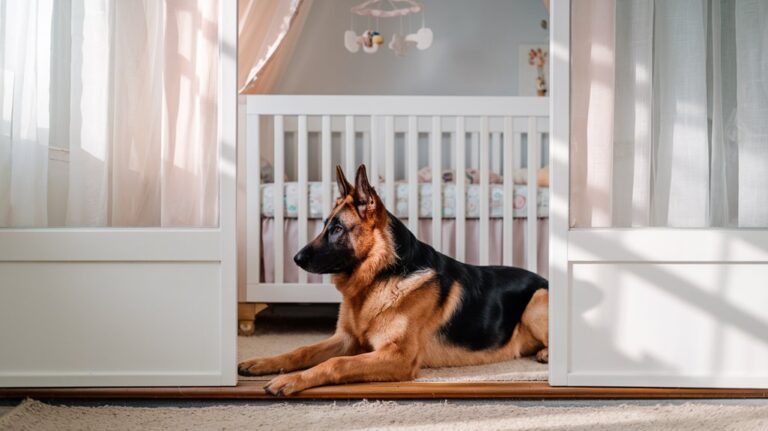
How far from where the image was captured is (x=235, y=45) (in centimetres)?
177

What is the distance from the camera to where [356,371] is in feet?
5.99

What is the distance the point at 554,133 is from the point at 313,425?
99cm

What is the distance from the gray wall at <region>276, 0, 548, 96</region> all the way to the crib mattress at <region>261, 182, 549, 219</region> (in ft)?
5.55

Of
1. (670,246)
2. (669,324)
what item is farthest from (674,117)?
Result: (669,324)

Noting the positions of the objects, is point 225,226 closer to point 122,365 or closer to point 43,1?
point 122,365

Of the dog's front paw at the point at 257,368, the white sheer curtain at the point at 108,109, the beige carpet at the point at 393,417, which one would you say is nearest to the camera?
the beige carpet at the point at 393,417

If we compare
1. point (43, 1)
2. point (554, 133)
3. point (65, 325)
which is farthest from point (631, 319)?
point (43, 1)

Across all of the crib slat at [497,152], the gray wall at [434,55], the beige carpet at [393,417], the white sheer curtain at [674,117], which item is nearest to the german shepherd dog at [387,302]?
the beige carpet at [393,417]

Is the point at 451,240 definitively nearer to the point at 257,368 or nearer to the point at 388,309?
the point at 388,309

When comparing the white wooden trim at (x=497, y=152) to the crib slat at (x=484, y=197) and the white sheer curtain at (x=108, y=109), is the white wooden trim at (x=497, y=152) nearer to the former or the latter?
the crib slat at (x=484, y=197)

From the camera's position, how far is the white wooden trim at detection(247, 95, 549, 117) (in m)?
2.84

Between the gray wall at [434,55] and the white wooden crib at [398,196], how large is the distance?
63.7 inches

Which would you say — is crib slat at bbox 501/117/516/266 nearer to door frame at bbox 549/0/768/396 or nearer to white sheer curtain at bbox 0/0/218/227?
door frame at bbox 549/0/768/396

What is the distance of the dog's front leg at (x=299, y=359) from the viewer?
1.93 m
